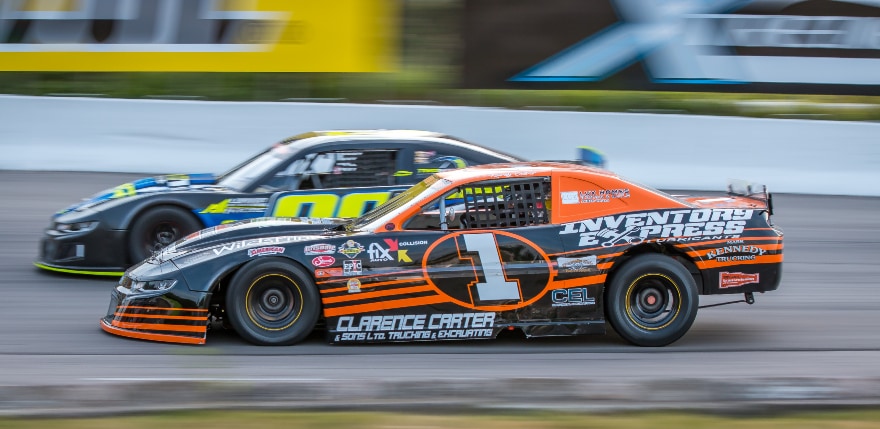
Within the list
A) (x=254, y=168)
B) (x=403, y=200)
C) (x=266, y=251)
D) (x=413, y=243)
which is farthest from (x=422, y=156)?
(x=266, y=251)

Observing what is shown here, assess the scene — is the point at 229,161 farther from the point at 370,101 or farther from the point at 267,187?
the point at 267,187

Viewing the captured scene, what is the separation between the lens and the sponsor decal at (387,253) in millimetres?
6930

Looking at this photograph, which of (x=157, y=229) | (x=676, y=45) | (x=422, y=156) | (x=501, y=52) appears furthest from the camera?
(x=501, y=52)

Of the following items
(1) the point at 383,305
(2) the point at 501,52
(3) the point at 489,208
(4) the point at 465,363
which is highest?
(2) the point at 501,52

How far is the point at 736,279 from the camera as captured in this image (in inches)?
285

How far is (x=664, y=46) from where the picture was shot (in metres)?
14.7

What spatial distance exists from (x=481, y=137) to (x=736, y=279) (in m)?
7.69

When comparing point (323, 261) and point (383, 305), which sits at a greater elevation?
point (323, 261)

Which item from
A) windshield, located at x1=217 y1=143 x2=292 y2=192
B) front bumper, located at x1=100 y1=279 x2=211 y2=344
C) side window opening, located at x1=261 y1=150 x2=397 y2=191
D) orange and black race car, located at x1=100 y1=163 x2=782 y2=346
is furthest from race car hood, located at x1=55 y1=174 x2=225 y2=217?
front bumper, located at x1=100 y1=279 x2=211 y2=344

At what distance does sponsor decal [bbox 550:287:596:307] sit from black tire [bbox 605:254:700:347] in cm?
17

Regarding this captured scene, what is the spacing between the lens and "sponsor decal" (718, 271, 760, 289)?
7.24 metres

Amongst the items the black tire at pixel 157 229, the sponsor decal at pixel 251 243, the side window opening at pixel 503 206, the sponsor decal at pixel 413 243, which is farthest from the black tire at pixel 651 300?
the black tire at pixel 157 229

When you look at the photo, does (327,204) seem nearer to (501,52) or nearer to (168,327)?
(168,327)

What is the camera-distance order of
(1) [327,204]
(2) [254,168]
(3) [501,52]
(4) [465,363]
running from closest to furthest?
1. (4) [465,363]
2. (1) [327,204]
3. (2) [254,168]
4. (3) [501,52]
